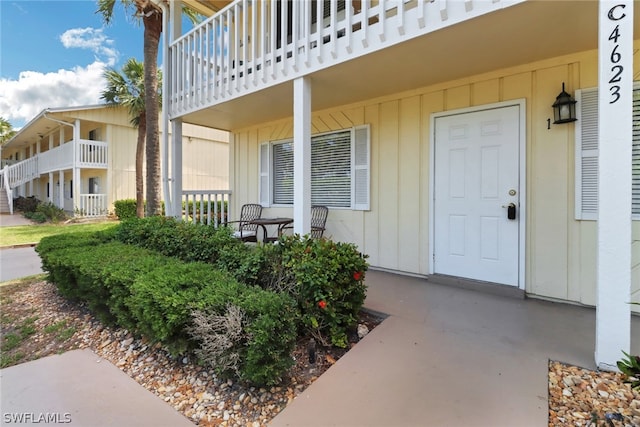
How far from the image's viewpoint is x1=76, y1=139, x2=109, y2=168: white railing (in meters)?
12.9

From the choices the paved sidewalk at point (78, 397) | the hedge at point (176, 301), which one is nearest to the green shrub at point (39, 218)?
the hedge at point (176, 301)

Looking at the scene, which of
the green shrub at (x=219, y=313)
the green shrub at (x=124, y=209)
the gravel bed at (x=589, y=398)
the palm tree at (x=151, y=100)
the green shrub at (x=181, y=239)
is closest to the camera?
the gravel bed at (x=589, y=398)

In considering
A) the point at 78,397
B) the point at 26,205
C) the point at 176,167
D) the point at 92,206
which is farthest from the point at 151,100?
the point at 26,205

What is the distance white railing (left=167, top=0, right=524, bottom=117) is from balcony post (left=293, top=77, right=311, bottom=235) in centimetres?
21

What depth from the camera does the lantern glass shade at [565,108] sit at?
10.2ft

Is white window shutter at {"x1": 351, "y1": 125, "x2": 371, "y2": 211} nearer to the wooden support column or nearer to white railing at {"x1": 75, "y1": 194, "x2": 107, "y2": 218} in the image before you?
the wooden support column

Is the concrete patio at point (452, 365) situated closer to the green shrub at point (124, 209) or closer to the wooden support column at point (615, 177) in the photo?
the wooden support column at point (615, 177)

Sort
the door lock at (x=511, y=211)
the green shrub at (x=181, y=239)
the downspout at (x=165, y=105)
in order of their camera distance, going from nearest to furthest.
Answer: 1. the green shrub at (x=181, y=239)
2. the door lock at (x=511, y=211)
3. the downspout at (x=165, y=105)

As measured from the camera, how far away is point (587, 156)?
122 inches

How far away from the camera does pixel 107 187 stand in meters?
13.8

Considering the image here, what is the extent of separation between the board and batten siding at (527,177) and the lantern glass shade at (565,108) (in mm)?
94

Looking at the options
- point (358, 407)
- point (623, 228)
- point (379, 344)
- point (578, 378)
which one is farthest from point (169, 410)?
point (623, 228)

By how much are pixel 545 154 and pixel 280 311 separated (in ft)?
10.6

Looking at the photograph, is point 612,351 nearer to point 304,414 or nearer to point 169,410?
point 304,414
